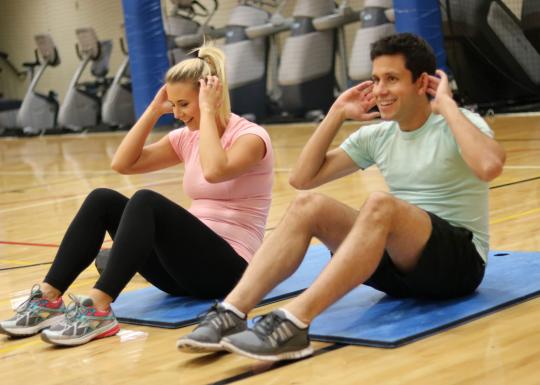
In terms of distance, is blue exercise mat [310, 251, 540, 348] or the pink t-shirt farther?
the pink t-shirt

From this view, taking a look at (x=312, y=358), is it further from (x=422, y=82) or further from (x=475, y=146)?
(x=422, y=82)

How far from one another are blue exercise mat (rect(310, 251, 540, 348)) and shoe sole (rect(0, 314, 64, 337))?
84 cm

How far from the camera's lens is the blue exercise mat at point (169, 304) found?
2980 mm

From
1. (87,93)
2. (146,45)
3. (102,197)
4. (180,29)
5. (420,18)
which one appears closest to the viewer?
(102,197)

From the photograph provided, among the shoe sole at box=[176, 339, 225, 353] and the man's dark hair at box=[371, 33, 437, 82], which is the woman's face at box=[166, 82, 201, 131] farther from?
the shoe sole at box=[176, 339, 225, 353]

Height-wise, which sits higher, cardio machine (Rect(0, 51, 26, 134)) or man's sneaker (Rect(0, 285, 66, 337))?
man's sneaker (Rect(0, 285, 66, 337))

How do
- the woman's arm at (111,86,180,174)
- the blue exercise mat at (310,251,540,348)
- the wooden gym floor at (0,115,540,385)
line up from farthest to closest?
the woman's arm at (111,86,180,174) < the blue exercise mat at (310,251,540,348) < the wooden gym floor at (0,115,540,385)

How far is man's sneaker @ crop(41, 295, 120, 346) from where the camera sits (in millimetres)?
2807

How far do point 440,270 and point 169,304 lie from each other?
0.95 meters

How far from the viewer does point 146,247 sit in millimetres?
2824

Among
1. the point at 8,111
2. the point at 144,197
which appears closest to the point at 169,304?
the point at 144,197

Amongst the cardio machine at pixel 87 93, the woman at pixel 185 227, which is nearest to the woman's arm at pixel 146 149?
the woman at pixel 185 227

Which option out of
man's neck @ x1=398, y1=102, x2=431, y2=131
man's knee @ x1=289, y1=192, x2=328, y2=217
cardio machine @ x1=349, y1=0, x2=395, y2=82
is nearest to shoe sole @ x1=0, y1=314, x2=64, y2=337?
man's knee @ x1=289, y1=192, x2=328, y2=217

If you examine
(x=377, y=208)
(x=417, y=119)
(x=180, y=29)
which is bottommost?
(x=180, y=29)
